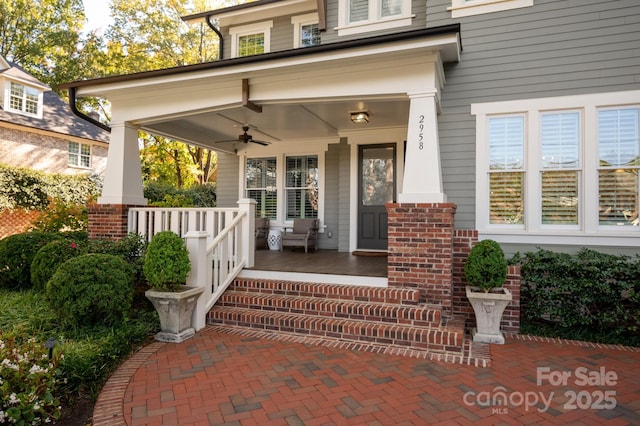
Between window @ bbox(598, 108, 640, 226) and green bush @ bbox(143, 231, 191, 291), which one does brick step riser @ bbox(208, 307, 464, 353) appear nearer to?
green bush @ bbox(143, 231, 191, 291)

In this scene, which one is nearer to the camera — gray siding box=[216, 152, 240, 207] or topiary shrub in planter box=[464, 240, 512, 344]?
topiary shrub in planter box=[464, 240, 512, 344]

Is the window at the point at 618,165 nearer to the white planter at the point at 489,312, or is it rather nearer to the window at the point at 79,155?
the white planter at the point at 489,312

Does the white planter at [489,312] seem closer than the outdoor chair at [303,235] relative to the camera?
Yes

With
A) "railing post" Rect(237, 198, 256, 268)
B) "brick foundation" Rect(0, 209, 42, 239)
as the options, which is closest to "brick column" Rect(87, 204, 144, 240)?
"railing post" Rect(237, 198, 256, 268)

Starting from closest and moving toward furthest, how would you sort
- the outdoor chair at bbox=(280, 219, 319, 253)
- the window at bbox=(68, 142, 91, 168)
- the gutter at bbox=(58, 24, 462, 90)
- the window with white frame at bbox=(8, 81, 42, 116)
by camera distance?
the gutter at bbox=(58, 24, 462, 90) < the outdoor chair at bbox=(280, 219, 319, 253) < the window with white frame at bbox=(8, 81, 42, 116) < the window at bbox=(68, 142, 91, 168)

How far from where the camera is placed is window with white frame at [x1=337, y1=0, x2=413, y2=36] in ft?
22.3

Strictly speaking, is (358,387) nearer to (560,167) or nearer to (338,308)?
(338,308)

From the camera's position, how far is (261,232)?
8695mm

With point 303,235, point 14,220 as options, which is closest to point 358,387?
point 303,235

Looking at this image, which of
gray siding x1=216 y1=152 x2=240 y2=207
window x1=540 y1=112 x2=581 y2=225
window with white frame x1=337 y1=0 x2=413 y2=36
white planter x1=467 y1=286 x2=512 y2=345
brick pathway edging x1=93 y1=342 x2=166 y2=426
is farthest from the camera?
gray siding x1=216 y1=152 x2=240 y2=207

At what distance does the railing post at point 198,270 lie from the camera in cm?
462

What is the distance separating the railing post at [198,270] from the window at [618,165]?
546cm

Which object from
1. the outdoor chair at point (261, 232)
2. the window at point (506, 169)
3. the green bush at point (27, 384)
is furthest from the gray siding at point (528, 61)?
the green bush at point (27, 384)

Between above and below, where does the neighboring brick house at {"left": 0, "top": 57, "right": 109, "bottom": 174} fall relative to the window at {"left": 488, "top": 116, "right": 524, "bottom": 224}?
above
